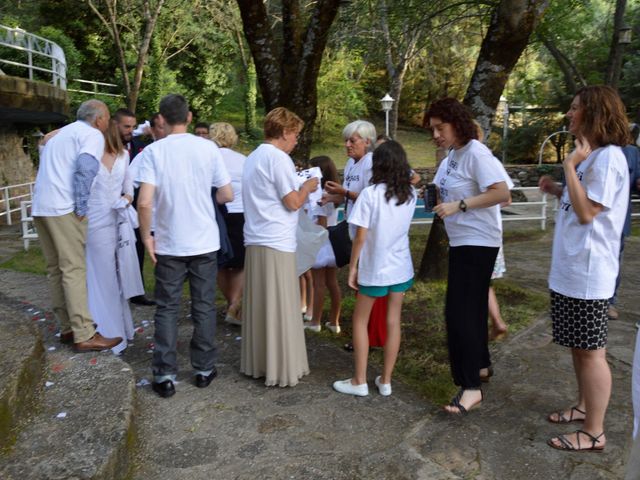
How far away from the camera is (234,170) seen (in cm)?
506

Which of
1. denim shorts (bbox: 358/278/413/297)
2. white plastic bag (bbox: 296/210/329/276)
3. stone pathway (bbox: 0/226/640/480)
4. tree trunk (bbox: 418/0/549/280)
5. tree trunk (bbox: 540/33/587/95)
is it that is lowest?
stone pathway (bbox: 0/226/640/480)

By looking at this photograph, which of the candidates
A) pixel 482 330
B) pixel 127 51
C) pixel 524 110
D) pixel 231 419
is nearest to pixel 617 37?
pixel 524 110

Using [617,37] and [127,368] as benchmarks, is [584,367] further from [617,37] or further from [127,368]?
[617,37]

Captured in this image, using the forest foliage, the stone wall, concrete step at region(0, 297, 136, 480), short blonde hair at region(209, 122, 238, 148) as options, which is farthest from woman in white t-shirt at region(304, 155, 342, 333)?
the stone wall

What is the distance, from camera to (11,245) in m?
9.57

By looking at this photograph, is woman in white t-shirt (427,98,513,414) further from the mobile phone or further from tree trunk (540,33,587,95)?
tree trunk (540,33,587,95)

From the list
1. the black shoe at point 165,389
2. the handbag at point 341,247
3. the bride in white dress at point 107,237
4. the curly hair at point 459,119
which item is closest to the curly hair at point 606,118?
the curly hair at point 459,119

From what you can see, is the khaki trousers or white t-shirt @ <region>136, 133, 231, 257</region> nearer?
white t-shirt @ <region>136, 133, 231, 257</region>

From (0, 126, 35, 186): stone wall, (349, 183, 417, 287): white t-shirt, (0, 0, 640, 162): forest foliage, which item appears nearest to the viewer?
(349, 183, 417, 287): white t-shirt

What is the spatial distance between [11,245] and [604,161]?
9.19 metres

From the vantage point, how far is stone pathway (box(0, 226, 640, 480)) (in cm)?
304

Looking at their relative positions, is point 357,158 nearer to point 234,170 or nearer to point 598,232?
point 234,170

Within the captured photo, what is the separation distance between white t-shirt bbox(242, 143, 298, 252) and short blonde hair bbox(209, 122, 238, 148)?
1.19 meters

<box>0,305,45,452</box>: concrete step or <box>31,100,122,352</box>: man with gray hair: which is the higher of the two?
<box>31,100,122,352</box>: man with gray hair
